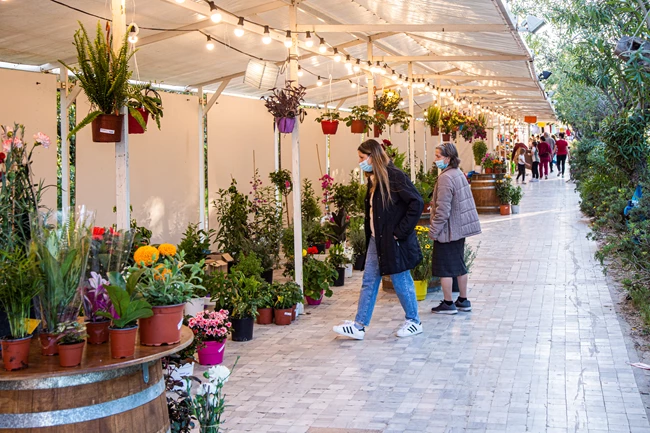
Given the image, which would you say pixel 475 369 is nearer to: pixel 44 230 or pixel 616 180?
pixel 44 230

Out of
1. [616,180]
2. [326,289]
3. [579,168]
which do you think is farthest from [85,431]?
[579,168]

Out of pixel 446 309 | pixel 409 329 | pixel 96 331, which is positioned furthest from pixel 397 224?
pixel 96 331

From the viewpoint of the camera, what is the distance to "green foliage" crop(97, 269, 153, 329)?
287 cm

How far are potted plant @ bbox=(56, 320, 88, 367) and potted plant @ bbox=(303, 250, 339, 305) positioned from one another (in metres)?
4.82

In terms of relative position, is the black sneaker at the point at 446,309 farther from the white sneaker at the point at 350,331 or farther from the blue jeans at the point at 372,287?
the white sneaker at the point at 350,331

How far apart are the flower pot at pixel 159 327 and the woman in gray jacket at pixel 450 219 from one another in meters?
4.13

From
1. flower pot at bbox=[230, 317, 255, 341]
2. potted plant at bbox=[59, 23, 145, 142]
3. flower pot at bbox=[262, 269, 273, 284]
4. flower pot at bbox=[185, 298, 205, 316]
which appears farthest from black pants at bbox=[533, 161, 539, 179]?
potted plant at bbox=[59, 23, 145, 142]

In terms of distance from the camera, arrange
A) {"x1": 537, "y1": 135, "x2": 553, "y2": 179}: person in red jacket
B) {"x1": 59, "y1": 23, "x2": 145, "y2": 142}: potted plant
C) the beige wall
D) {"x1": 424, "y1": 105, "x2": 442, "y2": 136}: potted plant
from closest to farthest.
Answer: {"x1": 59, "y1": 23, "x2": 145, "y2": 142}: potted plant
the beige wall
{"x1": 424, "y1": 105, "x2": 442, "y2": 136}: potted plant
{"x1": 537, "y1": 135, "x2": 553, "y2": 179}: person in red jacket

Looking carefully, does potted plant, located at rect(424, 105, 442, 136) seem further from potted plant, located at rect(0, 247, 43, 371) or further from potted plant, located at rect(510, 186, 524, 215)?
potted plant, located at rect(0, 247, 43, 371)

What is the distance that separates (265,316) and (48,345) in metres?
4.14

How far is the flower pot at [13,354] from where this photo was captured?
105 inches

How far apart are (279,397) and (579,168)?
15797 mm

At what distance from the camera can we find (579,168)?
62.2 feet

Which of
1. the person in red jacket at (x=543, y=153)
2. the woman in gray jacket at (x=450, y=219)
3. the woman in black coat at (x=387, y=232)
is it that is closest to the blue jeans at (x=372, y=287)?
the woman in black coat at (x=387, y=232)
